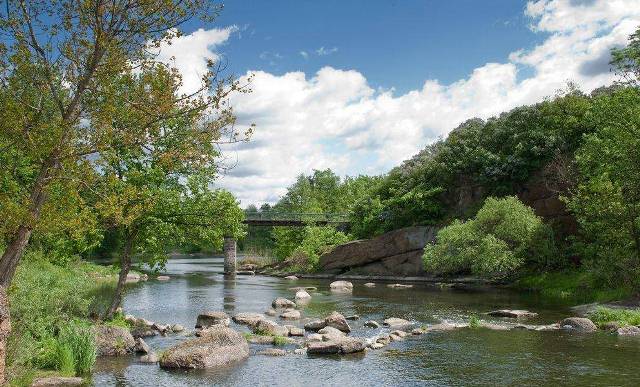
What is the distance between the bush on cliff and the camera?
46.1 meters

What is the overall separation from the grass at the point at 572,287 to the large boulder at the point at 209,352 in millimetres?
25037

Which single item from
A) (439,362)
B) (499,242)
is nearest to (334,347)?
(439,362)

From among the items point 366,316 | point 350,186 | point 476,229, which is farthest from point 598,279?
point 350,186

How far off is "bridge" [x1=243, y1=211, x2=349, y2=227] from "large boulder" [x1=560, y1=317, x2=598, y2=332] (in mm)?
54221

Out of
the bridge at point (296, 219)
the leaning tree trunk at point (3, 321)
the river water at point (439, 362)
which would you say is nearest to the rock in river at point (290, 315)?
the river water at point (439, 362)

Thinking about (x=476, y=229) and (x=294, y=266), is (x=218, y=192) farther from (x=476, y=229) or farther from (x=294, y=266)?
(x=294, y=266)

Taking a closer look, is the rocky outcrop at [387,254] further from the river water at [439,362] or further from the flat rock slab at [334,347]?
the flat rock slab at [334,347]

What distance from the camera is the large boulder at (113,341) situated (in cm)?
2297

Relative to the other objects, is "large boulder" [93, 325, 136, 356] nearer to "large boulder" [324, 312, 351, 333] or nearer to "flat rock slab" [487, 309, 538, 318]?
"large boulder" [324, 312, 351, 333]

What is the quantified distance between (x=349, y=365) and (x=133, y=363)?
26.9ft

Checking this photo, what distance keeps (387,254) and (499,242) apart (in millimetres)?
20276

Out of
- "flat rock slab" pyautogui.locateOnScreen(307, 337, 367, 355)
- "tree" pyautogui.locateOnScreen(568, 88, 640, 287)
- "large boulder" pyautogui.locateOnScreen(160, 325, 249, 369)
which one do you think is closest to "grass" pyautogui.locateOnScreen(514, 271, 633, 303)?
"tree" pyautogui.locateOnScreen(568, 88, 640, 287)

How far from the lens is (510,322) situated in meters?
31.1

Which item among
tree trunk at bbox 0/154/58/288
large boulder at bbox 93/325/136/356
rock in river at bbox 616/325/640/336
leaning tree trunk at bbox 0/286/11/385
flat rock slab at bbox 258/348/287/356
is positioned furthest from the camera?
Result: rock in river at bbox 616/325/640/336
